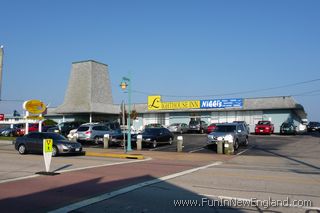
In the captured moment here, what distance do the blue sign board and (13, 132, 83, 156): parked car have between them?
29303 millimetres

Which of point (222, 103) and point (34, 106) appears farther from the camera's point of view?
point (222, 103)

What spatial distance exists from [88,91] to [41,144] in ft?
98.1

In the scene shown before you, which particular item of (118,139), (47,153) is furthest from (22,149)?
(47,153)

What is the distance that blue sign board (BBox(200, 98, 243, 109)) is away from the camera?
157 ft

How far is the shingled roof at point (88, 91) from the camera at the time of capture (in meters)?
51.8

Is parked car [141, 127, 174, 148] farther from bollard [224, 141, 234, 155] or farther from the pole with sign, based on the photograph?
the pole with sign

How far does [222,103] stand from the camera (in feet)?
161

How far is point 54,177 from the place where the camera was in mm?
12734

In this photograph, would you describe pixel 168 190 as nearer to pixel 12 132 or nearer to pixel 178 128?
pixel 178 128

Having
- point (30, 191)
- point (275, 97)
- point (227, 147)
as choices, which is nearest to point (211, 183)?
point (30, 191)

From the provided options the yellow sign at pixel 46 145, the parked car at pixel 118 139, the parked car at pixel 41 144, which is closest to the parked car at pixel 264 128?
the parked car at pixel 118 139

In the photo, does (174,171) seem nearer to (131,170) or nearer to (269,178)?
(131,170)

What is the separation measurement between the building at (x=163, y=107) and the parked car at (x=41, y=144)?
26997 mm

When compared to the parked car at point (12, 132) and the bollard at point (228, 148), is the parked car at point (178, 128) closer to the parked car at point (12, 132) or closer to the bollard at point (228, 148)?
the parked car at point (12, 132)
